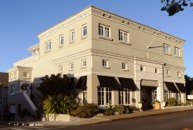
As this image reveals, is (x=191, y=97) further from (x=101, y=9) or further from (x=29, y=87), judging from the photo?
(x=29, y=87)

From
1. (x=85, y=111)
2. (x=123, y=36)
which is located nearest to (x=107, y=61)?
(x=123, y=36)

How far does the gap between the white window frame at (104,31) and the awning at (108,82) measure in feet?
16.3

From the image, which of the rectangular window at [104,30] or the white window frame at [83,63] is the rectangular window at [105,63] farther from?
the rectangular window at [104,30]

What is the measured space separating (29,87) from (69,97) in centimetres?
1510

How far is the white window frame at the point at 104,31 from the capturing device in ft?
107

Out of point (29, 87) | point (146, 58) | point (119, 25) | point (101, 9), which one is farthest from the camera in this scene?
point (29, 87)

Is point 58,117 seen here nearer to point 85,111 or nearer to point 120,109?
point 85,111

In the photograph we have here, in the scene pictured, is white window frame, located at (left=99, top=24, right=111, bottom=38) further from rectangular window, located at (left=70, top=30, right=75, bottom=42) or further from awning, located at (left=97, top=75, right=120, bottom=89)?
awning, located at (left=97, top=75, right=120, bottom=89)

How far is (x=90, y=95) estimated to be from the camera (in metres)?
30.2

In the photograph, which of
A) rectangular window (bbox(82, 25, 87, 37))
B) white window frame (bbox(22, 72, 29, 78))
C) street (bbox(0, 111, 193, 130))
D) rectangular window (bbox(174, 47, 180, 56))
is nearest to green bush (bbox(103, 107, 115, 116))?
street (bbox(0, 111, 193, 130))

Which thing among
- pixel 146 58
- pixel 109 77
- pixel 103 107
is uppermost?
pixel 146 58

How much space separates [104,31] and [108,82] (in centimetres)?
598

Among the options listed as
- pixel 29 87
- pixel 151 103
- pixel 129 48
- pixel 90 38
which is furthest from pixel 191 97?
pixel 29 87

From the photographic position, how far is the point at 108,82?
103 feet
